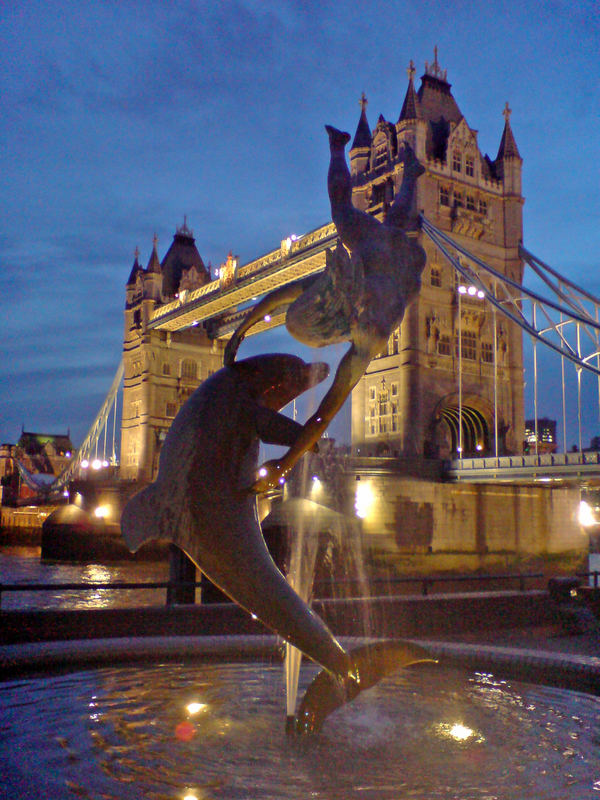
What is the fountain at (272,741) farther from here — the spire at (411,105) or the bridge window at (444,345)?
the spire at (411,105)

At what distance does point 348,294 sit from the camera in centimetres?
405

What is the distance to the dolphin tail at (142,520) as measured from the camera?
403 cm

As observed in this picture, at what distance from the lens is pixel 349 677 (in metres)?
4.22

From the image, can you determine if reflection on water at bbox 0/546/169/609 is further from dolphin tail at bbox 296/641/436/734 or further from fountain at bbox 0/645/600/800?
dolphin tail at bbox 296/641/436/734

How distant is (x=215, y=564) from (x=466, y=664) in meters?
3.11

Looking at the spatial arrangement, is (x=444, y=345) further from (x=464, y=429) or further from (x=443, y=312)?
(x=464, y=429)

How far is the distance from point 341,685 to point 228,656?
8.02ft

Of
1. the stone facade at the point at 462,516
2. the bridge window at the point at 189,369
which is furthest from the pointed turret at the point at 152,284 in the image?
the stone facade at the point at 462,516

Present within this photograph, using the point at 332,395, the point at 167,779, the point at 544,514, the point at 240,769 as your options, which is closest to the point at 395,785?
the point at 240,769

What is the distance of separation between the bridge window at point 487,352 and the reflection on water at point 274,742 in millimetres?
26372

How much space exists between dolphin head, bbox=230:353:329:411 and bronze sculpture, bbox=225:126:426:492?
4.9 inches

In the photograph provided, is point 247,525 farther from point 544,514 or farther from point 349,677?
point 544,514

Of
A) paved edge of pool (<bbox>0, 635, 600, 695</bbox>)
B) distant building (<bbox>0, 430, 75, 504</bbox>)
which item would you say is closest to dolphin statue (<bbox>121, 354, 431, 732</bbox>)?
paved edge of pool (<bbox>0, 635, 600, 695</bbox>)

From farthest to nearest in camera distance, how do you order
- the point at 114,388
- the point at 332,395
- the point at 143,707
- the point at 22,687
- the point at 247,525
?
the point at 114,388
the point at 22,687
the point at 143,707
the point at 247,525
the point at 332,395
